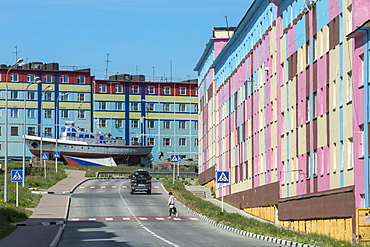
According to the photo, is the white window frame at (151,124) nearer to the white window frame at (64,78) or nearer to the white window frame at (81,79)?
the white window frame at (81,79)

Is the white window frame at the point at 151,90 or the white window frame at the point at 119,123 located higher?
the white window frame at the point at 151,90

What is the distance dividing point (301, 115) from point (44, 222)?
14.3 meters

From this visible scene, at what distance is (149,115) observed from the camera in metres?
135

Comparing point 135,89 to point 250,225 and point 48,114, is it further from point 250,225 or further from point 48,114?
point 250,225

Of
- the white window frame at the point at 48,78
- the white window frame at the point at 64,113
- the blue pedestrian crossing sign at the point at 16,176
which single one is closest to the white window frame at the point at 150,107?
the white window frame at the point at 64,113

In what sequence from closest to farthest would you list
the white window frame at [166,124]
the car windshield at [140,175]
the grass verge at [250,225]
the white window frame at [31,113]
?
the grass verge at [250,225], the car windshield at [140,175], the white window frame at [31,113], the white window frame at [166,124]

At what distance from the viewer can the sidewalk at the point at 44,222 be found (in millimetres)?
29453

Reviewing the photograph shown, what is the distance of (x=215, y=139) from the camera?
3059 inches

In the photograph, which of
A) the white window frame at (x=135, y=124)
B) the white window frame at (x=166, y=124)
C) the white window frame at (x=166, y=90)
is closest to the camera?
the white window frame at (x=135, y=124)

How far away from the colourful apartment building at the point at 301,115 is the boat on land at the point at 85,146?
54752 millimetres

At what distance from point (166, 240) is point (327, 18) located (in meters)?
13.3

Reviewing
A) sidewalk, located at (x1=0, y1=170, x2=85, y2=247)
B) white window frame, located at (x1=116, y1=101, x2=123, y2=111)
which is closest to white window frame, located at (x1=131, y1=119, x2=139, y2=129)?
white window frame, located at (x1=116, y1=101, x2=123, y2=111)

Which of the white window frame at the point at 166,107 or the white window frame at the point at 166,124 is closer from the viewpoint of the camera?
the white window frame at the point at 166,124

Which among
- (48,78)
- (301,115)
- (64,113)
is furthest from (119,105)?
(301,115)
